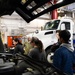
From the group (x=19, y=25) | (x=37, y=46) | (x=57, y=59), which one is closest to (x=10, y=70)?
(x=57, y=59)

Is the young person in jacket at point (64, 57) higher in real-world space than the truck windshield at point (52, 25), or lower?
lower

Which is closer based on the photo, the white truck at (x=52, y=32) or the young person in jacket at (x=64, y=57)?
the young person in jacket at (x=64, y=57)

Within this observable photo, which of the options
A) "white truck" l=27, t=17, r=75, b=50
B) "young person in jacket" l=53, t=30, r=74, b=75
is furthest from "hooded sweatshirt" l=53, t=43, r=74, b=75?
"white truck" l=27, t=17, r=75, b=50

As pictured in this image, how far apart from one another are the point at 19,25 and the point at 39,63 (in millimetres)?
12045

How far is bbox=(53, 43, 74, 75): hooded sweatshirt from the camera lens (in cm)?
313

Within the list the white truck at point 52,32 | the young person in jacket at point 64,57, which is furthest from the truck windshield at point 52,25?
the young person in jacket at point 64,57

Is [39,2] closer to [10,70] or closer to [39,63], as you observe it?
[39,63]

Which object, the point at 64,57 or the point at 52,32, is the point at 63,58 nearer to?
the point at 64,57

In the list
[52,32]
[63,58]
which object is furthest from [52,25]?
[63,58]

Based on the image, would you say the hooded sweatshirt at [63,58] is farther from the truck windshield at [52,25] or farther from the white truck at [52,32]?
the truck windshield at [52,25]

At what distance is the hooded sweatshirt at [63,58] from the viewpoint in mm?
3135

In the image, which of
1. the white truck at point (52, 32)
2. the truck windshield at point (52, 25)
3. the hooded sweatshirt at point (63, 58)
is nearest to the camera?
the hooded sweatshirt at point (63, 58)

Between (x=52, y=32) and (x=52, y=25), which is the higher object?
(x=52, y=25)

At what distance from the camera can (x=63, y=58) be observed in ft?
10.4
